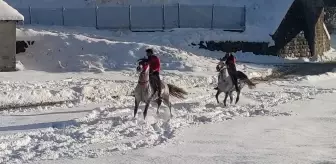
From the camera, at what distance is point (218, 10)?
139 ft

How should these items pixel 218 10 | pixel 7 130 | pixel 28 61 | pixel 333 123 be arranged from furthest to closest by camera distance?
1. pixel 218 10
2. pixel 28 61
3. pixel 333 123
4. pixel 7 130

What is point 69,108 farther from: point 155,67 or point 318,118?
point 318,118

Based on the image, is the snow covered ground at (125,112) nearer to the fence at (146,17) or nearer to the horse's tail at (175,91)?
the horse's tail at (175,91)

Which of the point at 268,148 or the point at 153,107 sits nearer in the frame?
the point at 268,148

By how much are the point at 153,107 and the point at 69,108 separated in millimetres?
2509

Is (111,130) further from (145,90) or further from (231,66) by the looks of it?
(231,66)

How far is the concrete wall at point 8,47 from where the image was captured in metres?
26.7

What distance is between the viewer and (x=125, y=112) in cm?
1717

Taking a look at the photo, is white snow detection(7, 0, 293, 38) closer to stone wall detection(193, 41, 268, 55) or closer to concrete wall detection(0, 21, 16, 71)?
stone wall detection(193, 41, 268, 55)

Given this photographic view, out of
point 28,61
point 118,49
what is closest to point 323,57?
point 118,49

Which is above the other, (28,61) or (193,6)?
(193,6)

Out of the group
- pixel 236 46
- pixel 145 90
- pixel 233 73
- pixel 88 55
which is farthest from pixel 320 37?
pixel 145 90

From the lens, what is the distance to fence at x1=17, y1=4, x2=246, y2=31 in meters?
41.7

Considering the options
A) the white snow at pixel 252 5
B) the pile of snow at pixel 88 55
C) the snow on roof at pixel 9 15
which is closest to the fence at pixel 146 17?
the white snow at pixel 252 5
